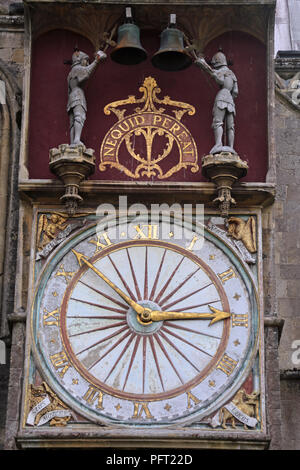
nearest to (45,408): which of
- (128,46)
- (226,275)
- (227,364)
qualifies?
(227,364)

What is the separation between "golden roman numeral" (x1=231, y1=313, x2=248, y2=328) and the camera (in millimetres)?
13859

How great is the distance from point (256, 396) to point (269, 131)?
100 inches

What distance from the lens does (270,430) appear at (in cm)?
1346

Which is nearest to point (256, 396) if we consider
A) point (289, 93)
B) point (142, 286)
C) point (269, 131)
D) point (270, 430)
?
point (270, 430)

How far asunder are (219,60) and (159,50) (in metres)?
0.59

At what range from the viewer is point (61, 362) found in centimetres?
1370

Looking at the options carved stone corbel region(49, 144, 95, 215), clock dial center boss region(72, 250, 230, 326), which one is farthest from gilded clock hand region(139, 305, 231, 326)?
carved stone corbel region(49, 144, 95, 215)

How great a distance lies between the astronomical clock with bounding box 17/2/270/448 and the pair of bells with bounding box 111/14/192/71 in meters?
0.01

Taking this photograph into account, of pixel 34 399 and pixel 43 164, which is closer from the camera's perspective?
pixel 34 399

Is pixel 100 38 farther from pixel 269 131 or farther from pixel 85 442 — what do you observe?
pixel 85 442

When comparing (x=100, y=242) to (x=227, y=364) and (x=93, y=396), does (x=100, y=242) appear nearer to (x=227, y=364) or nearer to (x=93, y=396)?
→ (x=93, y=396)

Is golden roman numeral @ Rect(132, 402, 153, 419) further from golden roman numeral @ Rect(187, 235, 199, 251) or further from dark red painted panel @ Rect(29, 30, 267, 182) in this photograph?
dark red painted panel @ Rect(29, 30, 267, 182)
